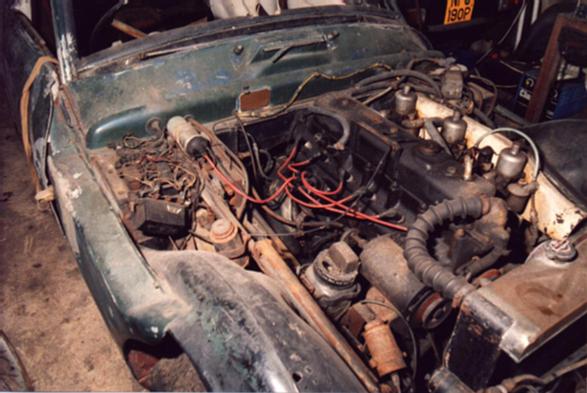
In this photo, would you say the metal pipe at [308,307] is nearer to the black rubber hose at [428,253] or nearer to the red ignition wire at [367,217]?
the black rubber hose at [428,253]

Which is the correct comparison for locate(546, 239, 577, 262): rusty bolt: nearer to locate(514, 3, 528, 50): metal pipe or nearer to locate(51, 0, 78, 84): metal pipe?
locate(51, 0, 78, 84): metal pipe

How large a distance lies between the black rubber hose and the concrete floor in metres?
1.81

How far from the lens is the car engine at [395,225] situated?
1492mm

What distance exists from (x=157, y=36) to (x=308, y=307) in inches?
66.9

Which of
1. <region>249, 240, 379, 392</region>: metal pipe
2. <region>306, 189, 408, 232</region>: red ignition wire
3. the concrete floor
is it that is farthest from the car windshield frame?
the concrete floor

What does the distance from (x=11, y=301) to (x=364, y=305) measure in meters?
2.38

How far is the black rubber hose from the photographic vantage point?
1.53m

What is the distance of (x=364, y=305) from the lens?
1901 millimetres

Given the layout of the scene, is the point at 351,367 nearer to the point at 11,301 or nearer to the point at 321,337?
the point at 321,337

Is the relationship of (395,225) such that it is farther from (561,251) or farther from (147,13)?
(147,13)

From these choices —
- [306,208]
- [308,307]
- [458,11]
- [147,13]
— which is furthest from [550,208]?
[458,11]

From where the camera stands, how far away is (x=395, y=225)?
2.13 metres

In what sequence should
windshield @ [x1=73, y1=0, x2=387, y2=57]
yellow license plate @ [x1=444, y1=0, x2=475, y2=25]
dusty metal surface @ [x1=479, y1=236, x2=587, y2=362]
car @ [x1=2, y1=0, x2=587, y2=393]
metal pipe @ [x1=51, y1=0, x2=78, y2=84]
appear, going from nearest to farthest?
dusty metal surface @ [x1=479, y1=236, x2=587, y2=362], car @ [x1=2, y1=0, x2=587, y2=393], metal pipe @ [x1=51, y1=0, x2=78, y2=84], windshield @ [x1=73, y1=0, x2=387, y2=57], yellow license plate @ [x1=444, y1=0, x2=475, y2=25]

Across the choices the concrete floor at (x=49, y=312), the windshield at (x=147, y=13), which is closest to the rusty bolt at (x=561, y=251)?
the windshield at (x=147, y=13)
